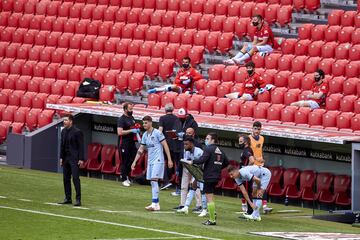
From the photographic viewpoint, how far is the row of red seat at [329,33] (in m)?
28.7

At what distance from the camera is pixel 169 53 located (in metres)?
31.8

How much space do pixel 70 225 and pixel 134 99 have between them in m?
11.3

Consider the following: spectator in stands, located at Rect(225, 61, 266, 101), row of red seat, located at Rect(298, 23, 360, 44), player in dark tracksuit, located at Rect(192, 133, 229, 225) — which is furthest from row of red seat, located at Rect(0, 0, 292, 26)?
player in dark tracksuit, located at Rect(192, 133, 229, 225)

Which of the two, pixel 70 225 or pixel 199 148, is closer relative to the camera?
pixel 70 225

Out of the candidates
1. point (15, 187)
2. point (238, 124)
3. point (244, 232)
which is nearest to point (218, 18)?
point (238, 124)

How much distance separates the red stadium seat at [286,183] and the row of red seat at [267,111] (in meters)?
1.08

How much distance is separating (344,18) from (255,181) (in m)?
7.95

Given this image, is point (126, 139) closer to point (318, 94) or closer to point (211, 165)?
point (318, 94)

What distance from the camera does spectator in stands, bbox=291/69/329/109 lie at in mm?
27125

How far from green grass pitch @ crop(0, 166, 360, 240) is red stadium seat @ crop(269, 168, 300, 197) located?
1.49 ft

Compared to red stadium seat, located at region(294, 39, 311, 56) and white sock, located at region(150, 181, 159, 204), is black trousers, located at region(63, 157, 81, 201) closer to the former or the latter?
white sock, located at region(150, 181, 159, 204)

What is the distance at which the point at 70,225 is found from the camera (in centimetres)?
2098

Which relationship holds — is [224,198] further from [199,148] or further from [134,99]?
[134,99]

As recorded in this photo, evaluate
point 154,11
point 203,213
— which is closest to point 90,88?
point 154,11
